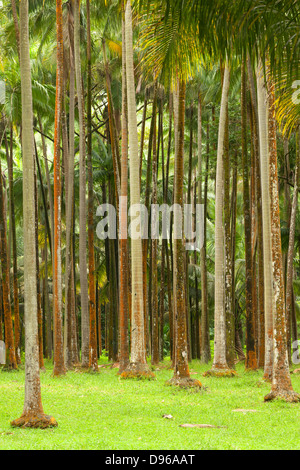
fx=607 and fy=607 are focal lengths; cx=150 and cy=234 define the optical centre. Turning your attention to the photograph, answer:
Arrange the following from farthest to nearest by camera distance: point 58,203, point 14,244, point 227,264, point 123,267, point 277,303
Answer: point 14,244 → point 227,264 → point 123,267 → point 58,203 → point 277,303

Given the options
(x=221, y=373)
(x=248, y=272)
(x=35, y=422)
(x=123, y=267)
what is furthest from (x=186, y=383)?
(x=35, y=422)

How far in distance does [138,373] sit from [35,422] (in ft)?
22.0

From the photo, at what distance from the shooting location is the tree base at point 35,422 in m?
8.50

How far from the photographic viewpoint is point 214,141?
20609 millimetres

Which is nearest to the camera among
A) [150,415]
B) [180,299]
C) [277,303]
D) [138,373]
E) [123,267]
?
[150,415]

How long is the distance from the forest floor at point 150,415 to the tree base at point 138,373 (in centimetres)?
29

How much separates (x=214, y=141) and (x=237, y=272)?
741 cm

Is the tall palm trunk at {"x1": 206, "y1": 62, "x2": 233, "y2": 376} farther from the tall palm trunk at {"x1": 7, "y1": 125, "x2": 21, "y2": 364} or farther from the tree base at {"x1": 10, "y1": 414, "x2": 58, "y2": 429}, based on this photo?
the tree base at {"x1": 10, "y1": 414, "x2": 58, "y2": 429}

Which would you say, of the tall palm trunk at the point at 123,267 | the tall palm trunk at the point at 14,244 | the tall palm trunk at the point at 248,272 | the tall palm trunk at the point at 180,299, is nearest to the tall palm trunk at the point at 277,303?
the tall palm trunk at the point at 180,299

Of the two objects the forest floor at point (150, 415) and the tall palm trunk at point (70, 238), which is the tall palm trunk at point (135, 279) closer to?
the forest floor at point (150, 415)

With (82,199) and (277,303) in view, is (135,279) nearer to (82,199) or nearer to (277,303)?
(82,199)

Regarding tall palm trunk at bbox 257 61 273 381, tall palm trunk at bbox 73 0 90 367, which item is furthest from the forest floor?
tall palm trunk at bbox 73 0 90 367

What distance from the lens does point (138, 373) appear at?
1504 cm
